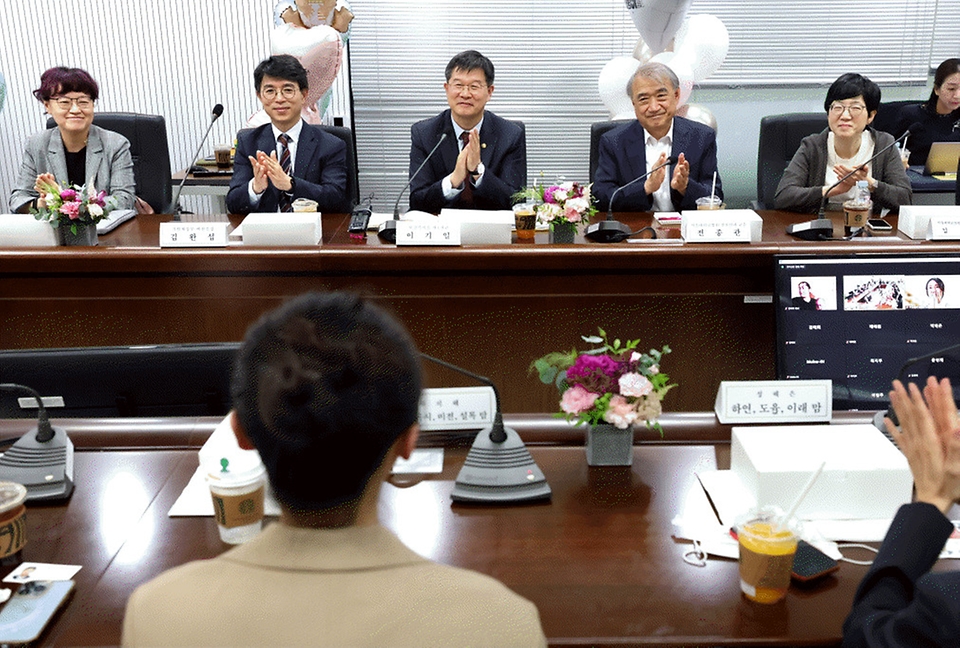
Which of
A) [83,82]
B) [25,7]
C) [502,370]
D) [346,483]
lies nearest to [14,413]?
[346,483]

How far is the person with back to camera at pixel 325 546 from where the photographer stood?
2.25ft

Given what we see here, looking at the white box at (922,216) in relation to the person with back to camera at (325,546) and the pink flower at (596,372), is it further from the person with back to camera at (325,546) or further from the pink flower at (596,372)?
the person with back to camera at (325,546)

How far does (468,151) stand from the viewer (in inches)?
127

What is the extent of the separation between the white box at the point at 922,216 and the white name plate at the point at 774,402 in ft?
4.26

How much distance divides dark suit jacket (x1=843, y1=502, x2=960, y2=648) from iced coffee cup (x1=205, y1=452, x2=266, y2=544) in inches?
30.9

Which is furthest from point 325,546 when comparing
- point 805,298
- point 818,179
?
point 818,179

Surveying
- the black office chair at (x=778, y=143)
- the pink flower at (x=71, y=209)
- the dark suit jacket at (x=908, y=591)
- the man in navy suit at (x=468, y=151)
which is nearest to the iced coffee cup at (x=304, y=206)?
the man in navy suit at (x=468, y=151)

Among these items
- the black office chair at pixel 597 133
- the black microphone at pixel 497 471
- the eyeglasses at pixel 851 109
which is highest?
the eyeglasses at pixel 851 109

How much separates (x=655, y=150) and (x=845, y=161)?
27.5 inches

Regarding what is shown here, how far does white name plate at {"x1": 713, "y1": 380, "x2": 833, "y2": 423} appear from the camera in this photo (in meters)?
1.60

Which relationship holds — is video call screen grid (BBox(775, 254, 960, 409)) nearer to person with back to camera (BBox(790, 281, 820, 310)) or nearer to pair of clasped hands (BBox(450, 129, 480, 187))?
person with back to camera (BBox(790, 281, 820, 310))

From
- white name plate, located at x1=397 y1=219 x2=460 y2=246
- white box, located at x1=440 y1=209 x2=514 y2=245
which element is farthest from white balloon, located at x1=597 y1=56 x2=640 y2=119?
white name plate, located at x1=397 y1=219 x2=460 y2=246

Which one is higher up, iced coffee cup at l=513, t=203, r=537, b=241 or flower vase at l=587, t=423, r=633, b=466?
iced coffee cup at l=513, t=203, r=537, b=241

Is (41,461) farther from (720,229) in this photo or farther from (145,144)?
(145,144)
